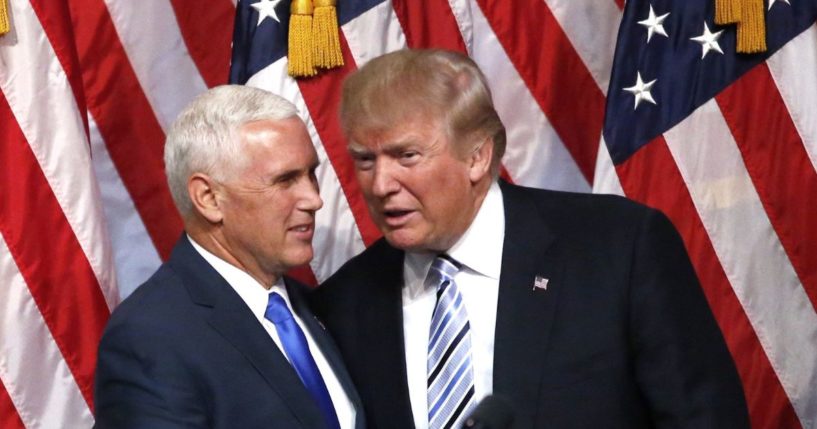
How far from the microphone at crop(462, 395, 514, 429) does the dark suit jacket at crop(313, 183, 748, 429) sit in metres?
0.60

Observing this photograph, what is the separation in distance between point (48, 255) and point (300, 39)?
0.84m

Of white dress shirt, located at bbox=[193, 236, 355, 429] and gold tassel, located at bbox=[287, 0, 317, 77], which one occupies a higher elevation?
gold tassel, located at bbox=[287, 0, 317, 77]

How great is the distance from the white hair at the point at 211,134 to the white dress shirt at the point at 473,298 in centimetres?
48

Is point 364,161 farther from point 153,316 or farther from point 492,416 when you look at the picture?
point 492,416

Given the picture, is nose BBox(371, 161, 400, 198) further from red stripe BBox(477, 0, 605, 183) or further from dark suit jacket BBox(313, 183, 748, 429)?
red stripe BBox(477, 0, 605, 183)

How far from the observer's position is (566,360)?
2.71 m

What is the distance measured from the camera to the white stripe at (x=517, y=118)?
3.86m

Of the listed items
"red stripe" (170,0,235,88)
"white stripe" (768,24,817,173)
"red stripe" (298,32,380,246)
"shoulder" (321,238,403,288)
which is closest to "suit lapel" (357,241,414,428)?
"shoulder" (321,238,403,288)

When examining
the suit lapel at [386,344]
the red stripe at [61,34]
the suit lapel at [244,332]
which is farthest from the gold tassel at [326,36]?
the suit lapel at [244,332]

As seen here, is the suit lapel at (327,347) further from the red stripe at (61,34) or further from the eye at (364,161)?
the red stripe at (61,34)

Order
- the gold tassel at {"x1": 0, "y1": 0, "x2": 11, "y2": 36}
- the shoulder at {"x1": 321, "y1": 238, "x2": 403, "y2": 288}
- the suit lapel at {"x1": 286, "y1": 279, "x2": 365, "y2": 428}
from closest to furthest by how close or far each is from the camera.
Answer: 1. the suit lapel at {"x1": 286, "y1": 279, "x2": 365, "y2": 428}
2. the shoulder at {"x1": 321, "y1": 238, "x2": 403, "y2": 288}
3. the gold tassel at {"x1": 0, "y1": 0, "x2": 11, "y2": 36}

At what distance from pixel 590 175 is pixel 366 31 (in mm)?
818

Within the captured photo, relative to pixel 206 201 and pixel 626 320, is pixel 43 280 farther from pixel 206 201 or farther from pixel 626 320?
pixel 626 320

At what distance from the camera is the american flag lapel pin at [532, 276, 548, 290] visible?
275 centimetres
